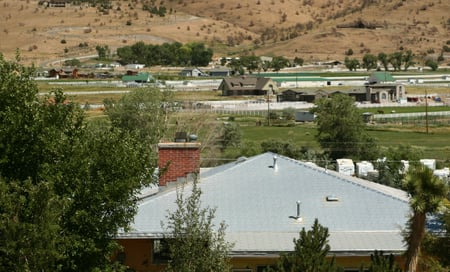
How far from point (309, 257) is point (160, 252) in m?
4.09

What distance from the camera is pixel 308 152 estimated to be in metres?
46.2

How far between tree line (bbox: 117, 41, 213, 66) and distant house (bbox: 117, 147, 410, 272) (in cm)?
13065

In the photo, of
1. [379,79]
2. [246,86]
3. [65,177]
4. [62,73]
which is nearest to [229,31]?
[62,73]

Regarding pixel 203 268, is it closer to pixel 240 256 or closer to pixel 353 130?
pixel 240 256

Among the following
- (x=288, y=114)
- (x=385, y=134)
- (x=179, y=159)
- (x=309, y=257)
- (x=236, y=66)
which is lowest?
(x=236, y=66)

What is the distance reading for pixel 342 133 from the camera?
173ft

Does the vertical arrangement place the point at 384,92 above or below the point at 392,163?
below

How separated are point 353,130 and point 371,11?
14197 cm

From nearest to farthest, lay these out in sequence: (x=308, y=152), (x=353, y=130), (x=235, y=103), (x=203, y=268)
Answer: (x=203, y=268) → (x=308, y=152) → (x=353, y=130) → (x=235, y=103)

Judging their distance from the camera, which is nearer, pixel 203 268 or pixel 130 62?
pixel 203 268

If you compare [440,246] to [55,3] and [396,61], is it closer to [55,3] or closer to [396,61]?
[396,61]

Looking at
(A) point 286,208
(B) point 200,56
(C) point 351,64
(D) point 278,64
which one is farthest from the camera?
(B) point 200,56

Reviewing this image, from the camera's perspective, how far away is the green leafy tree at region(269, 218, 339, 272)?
1365cm

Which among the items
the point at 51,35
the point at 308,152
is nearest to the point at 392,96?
the point at 308,152
